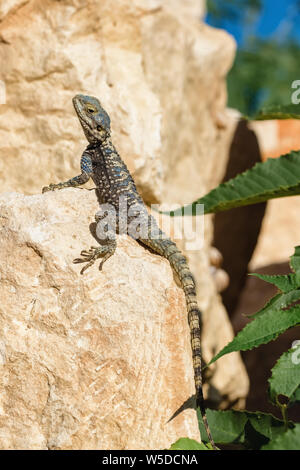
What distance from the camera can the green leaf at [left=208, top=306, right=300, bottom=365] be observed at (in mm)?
2926

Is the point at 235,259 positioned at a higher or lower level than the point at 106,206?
lower

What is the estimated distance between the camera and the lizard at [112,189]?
4133 mm

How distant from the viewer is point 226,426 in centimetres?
342

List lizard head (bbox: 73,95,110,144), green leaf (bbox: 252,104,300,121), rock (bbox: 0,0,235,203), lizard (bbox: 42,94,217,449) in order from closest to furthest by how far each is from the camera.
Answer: green leaf (bbox: 252,104,300,121) → lizard (bbox: 42,94,217,449) → lizard head (bbox: 73,95,110,144) → rock (bbox: 0,0,235,203)

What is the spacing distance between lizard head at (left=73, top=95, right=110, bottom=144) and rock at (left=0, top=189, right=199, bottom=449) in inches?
48.9

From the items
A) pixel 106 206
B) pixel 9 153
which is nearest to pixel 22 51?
pixel 9 153

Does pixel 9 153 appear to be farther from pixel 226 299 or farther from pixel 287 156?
pixel 226 299

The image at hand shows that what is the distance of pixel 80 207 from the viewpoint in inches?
160

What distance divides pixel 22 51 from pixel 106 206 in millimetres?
Answer: 1960

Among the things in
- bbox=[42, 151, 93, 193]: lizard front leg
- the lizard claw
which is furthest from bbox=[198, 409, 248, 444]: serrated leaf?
bbox=[42, 151, 93, 193]: lizard front leg

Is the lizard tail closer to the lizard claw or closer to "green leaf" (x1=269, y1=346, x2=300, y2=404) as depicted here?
the lizard claw

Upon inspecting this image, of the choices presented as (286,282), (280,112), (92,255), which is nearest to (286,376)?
(286,282)

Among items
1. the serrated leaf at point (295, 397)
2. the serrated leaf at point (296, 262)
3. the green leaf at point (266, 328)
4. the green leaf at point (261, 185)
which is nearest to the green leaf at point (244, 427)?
the serrated leaf at point (295, 397)

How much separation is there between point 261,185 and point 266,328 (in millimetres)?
1100
